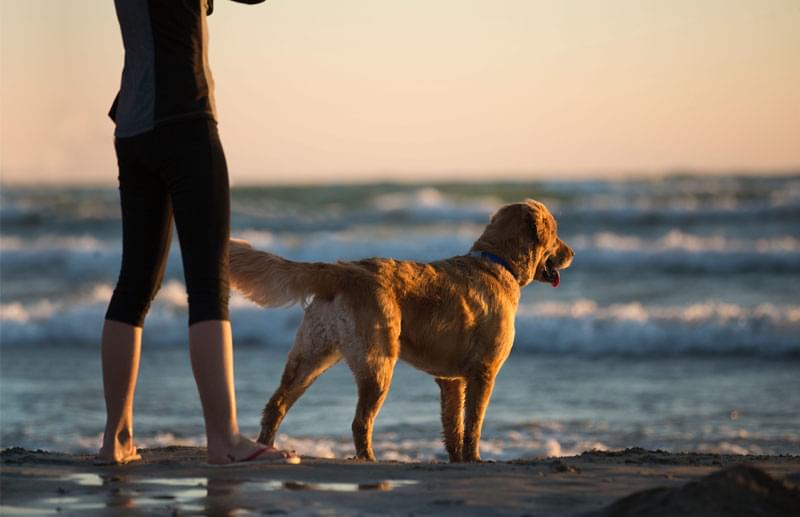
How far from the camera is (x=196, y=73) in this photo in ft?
13.9

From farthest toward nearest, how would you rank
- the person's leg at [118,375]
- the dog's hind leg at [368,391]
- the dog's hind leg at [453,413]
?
the dog's hind leg at [453,413], the dog's hind leg at [368,391], the person's leg at [118,375]

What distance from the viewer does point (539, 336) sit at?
42.5 feet

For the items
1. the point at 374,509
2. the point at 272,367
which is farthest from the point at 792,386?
the point at 374,509

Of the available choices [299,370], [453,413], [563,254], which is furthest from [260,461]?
[563,254]

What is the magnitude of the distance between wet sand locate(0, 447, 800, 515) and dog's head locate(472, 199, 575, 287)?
1.37m

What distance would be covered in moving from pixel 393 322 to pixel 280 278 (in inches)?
22.4

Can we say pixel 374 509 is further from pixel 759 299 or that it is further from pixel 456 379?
pixel 759 299

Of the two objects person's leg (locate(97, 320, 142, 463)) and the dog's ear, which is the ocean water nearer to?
the dog's ear

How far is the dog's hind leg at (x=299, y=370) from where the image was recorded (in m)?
5.21

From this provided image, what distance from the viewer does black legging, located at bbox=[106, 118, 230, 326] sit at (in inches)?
165

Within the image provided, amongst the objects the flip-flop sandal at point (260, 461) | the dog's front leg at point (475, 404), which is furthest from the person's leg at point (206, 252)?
the dog's front leg at point (475, 404)

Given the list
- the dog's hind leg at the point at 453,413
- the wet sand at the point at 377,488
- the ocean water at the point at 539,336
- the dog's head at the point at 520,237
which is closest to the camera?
the wet sand at the point at 377,488

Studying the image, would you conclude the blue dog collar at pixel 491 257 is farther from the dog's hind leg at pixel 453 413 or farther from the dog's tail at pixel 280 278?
the dog's tail at pixel 280 278

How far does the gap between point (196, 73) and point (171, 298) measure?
40.5 ft
